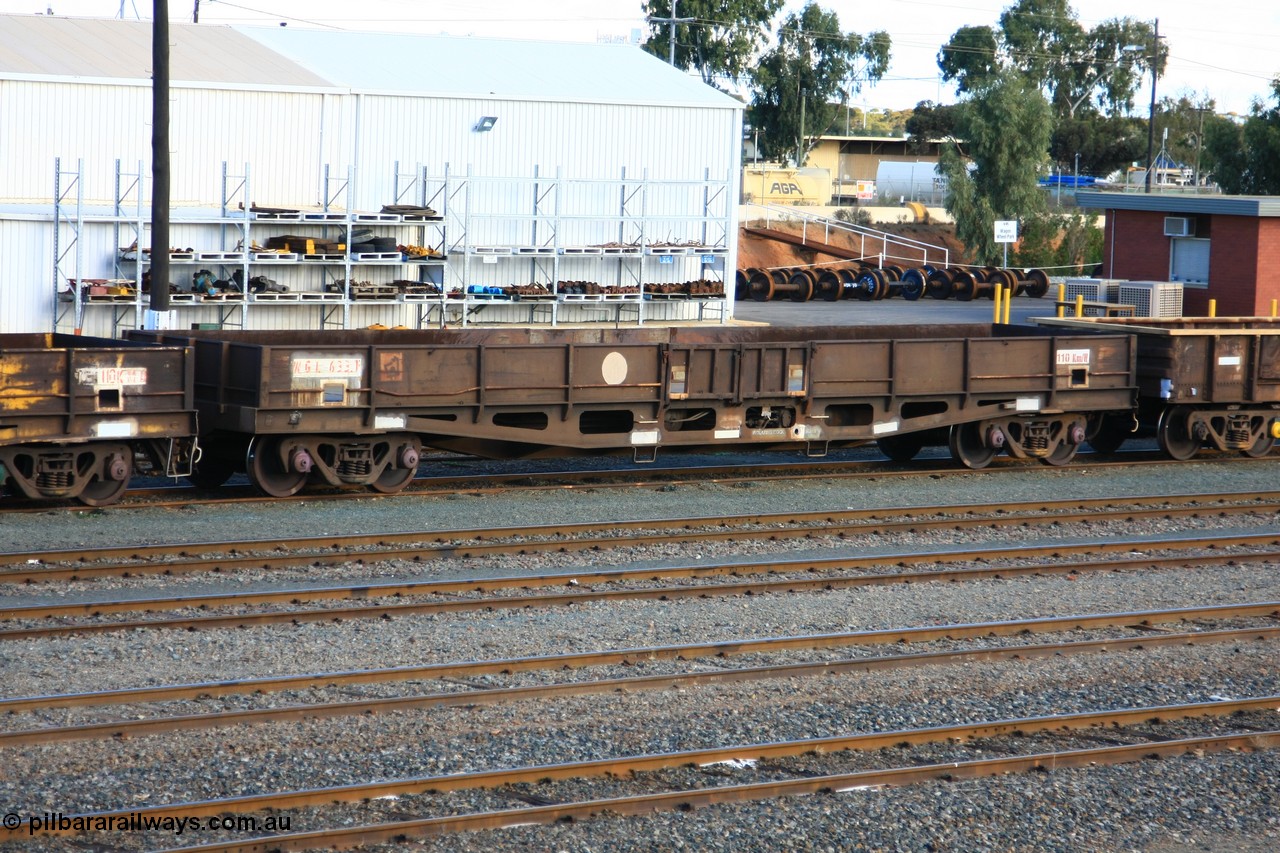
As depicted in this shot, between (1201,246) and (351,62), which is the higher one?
(351,62)

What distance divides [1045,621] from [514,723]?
14.2ft

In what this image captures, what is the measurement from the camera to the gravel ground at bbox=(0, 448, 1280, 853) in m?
6.72

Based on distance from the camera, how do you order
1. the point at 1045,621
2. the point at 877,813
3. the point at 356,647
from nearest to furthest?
the point at 877,813 < the point at 356,647 < the point at 1045,621

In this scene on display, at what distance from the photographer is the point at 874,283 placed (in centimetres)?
4494

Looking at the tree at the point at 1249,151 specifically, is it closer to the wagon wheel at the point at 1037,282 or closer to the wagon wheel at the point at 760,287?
the wagon wheel at the point at 1037,282

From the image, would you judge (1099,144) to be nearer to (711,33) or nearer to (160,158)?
(711,33)

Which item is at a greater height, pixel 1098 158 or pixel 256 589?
pixel 1098 158

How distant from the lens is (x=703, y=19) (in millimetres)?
81250

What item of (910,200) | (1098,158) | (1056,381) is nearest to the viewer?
(1056,381)

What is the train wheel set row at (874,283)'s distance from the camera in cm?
4409

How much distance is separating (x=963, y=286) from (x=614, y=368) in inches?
1271

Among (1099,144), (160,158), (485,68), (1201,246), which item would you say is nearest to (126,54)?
(485,68)

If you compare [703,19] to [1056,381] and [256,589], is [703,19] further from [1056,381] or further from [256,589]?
[256,589]

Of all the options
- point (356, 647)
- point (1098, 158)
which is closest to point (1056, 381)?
point (356, 647)
